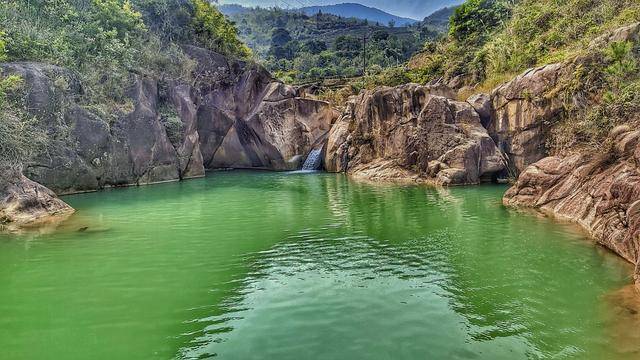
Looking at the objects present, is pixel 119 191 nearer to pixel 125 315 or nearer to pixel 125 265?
pixel 125 265

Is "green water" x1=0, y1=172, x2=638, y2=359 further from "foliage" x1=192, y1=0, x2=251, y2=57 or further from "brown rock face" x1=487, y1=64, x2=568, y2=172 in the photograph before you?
"foliage" x1=192, y1=0, x2=251, y2=57

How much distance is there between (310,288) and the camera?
9.48m

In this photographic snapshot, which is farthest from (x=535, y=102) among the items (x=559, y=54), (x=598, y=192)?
(x=598, y=192)

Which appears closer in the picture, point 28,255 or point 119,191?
point 28,255

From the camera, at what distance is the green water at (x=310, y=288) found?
6.95 metres

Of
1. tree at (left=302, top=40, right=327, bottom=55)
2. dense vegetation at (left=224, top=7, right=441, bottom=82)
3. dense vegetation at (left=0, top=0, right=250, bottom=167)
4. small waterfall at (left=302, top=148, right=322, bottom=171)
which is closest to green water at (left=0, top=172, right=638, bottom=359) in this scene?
dense vegetation at (left=0, top=0, right=250, bottom=167)

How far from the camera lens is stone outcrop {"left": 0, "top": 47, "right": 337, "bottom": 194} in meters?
24.9

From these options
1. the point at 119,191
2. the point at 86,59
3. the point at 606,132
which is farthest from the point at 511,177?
the point at 86,59

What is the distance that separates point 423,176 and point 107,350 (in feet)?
80.8

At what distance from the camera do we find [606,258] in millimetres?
11312

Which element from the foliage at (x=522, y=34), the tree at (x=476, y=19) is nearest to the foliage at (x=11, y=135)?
the foliage at (x=522, y=34)

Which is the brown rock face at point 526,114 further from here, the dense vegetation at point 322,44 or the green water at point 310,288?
the dense vegetation at point 322,44

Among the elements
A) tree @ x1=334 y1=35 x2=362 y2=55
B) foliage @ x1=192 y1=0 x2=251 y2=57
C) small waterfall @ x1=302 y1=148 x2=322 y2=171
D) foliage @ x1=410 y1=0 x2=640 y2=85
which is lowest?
small waterfall @ x1=302 y1=148 x2=322 y2=171

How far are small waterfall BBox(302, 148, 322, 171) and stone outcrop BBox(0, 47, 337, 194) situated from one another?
1.11m
